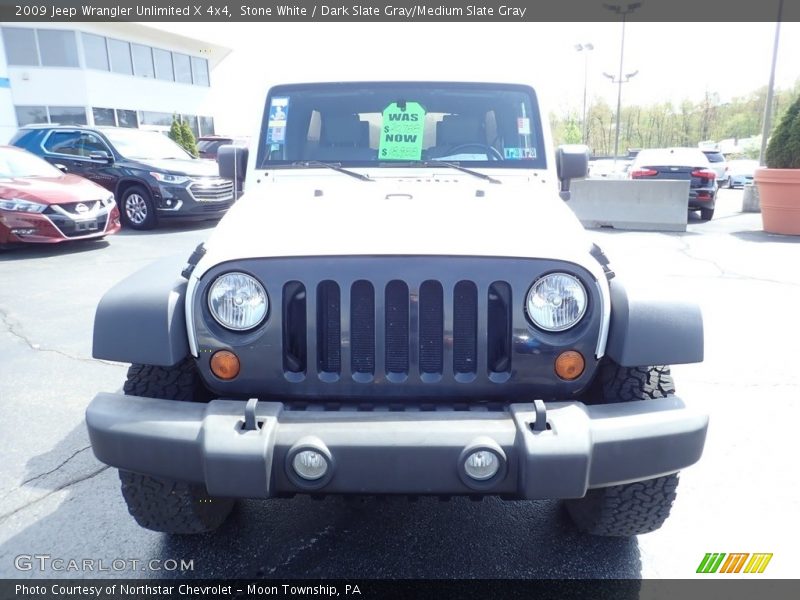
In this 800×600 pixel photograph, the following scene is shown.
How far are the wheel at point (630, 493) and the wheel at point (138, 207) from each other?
9876 mm

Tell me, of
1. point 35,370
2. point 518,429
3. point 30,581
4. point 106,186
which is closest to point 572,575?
point 518,429

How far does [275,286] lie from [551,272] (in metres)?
0.92

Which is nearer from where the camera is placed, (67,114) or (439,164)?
(439,164)

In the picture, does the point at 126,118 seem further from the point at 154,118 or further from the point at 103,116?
the point at 154,118

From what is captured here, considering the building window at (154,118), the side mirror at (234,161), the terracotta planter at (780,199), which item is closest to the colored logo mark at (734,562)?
the side mirror at (234,161)

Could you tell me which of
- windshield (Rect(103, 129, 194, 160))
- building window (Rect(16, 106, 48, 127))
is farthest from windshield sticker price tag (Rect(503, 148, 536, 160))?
building window (Rect(16, 106, 48, 127))

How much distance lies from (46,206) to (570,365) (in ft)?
26.6

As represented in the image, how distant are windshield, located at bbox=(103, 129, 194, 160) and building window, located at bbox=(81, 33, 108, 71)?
59.3 feet

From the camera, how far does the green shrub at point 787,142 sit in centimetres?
951

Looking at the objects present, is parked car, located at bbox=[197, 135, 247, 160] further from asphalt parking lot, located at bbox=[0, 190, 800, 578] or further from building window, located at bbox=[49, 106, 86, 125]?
asphalt parking lot, located at bbox=[0, 190, 800, 578]

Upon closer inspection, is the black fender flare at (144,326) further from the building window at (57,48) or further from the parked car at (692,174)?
the building window at (57,48)

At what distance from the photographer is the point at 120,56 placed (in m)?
27.7

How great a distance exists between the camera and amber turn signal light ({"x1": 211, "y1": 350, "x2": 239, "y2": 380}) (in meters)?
2.02

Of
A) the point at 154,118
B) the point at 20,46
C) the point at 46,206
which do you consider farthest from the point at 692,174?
the point at 20,46
